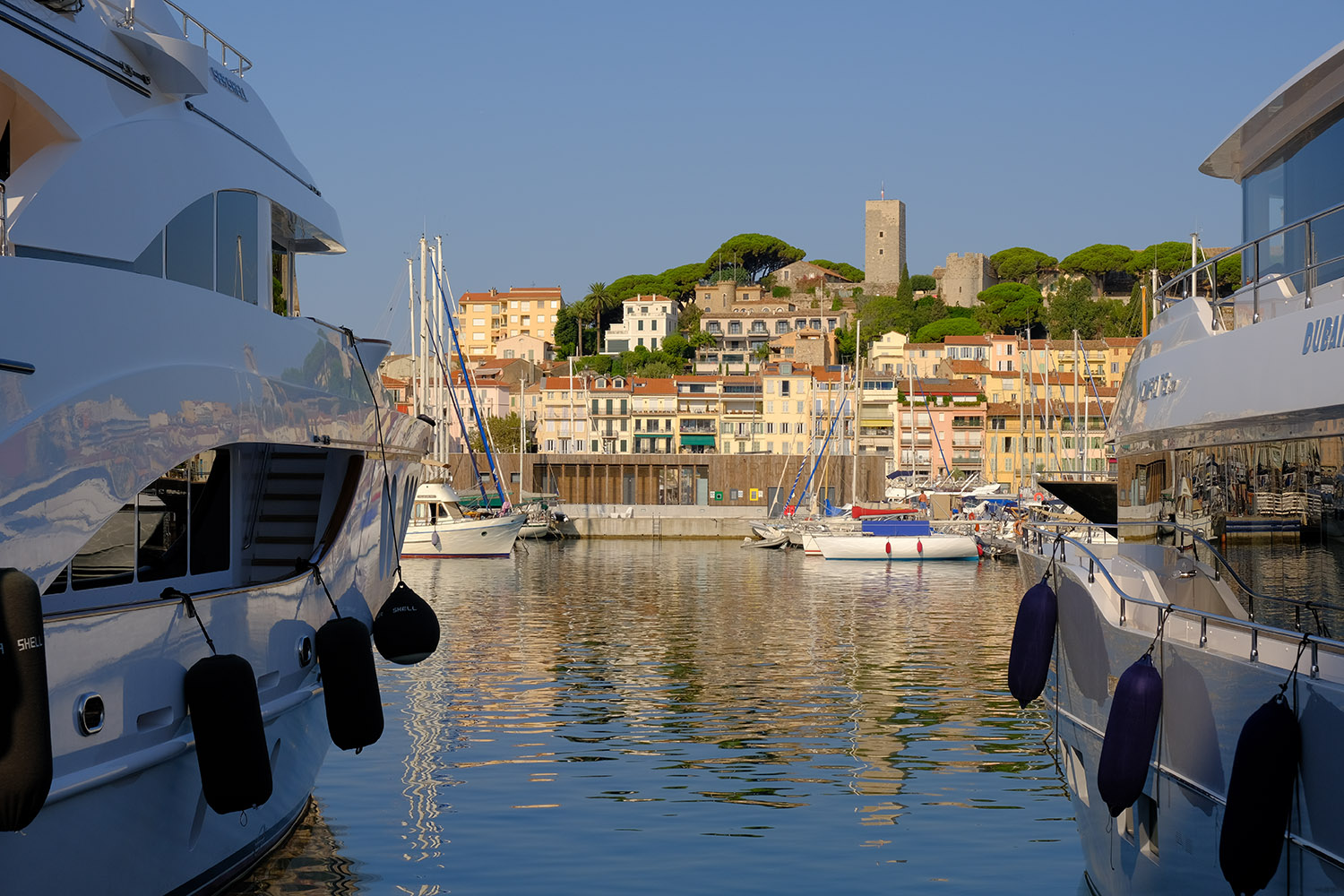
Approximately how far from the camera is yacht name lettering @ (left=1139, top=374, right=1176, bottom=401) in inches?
314

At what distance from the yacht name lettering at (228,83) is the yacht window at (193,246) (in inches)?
52.1

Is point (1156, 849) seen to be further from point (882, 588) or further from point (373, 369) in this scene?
point (882, 588)

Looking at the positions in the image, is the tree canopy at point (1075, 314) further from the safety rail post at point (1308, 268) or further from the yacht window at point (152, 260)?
the yacht window at point (152, 260)

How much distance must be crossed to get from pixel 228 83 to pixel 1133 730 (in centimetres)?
744

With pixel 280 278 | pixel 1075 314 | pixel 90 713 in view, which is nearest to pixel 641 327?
pixel 1075 314

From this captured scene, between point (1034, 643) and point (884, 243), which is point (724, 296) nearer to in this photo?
point (884, 243)

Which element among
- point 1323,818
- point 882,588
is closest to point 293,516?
point 1323,818

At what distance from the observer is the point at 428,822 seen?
1130cm

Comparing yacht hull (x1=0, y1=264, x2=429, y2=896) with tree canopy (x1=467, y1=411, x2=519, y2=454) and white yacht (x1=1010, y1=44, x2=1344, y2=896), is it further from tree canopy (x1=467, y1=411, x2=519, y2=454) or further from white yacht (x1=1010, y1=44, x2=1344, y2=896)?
tree canopy (x1=467, y1=411, x2=519, y2=454)

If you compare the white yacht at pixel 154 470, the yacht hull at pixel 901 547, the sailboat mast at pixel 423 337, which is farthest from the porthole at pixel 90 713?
the yacht hull at pixel 901 547

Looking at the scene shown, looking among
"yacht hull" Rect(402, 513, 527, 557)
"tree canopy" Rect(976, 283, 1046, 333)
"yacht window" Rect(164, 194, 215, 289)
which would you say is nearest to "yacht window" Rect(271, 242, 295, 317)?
"yacht window" Rect(164, 194, 215, 289)

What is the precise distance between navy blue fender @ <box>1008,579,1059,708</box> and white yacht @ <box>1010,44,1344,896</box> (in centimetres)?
1

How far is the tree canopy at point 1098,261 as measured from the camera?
165500mm

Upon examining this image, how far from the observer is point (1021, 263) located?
573 feet
